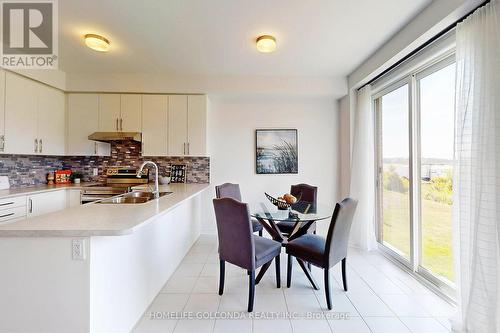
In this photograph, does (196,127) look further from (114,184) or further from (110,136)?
(114,184)

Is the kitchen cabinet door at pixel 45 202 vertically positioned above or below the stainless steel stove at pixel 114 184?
below

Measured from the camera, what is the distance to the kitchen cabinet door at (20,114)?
2.70 m

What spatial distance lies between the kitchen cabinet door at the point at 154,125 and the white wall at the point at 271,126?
2.50 ft

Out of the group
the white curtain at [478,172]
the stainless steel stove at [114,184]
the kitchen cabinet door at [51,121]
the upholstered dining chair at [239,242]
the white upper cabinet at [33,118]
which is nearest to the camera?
the white curtain at [478,172]

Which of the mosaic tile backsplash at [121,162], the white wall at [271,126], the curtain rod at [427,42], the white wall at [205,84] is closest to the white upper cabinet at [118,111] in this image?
the white wall at [205,84]

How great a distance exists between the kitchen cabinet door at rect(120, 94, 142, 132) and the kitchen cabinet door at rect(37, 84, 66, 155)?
0.87 metres

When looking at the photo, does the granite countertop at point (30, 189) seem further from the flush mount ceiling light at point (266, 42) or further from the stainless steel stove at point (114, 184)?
the flush mount ceiling light at point (266, 42)

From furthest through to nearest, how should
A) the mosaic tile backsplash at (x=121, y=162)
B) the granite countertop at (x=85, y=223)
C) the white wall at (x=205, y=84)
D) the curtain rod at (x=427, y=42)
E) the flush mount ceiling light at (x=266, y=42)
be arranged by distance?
the mosaic tile backsplash at (x=121, y=162) < the white wall at (x=205, y=84) < the flush mount ceiling light at (x=266, y=42) < the curtain rod at (x=427, y=42) < the granite countertop at (x=85, y=223)

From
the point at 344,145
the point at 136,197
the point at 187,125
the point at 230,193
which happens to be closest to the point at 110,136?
the point at 187,125

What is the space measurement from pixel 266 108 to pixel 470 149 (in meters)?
2.75

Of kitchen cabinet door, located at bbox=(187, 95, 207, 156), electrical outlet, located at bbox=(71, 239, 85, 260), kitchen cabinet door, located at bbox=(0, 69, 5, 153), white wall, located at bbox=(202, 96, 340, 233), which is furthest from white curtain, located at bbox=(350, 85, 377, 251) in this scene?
kitchen cabinet door, located at bbox=(0, 69, 5, 153)

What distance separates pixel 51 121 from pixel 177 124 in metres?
1.76

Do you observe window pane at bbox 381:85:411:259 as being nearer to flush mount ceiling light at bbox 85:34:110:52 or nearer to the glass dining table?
the glass dining table

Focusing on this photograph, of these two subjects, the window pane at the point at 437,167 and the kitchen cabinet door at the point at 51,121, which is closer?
the window pane at the point at 437,167
